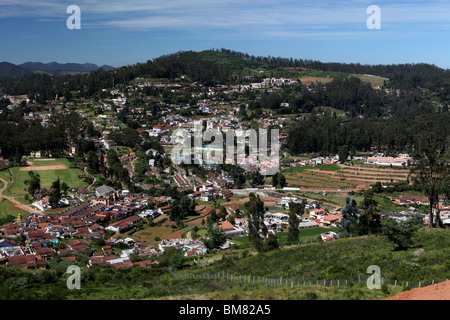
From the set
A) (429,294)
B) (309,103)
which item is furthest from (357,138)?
(429,294)

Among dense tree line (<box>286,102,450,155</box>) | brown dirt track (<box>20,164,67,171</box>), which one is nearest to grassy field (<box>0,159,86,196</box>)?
brown dirt track (<box>20,164,67,171</box>)

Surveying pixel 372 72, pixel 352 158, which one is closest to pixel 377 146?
pixel 352 158

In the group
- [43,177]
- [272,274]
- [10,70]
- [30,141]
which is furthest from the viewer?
[10,70]

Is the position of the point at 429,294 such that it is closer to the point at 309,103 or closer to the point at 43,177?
the point at 43,177

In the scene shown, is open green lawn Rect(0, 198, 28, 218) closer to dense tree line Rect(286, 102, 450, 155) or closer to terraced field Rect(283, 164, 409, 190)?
terraced field Rect(283, 164, 409, 190)

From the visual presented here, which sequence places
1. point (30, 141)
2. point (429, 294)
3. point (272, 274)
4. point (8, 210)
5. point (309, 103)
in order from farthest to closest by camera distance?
point (309, 103), point (30, 141), point (8, 210), point (272, 274), point (429, 294)

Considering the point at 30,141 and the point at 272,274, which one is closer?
the point at 272,274
